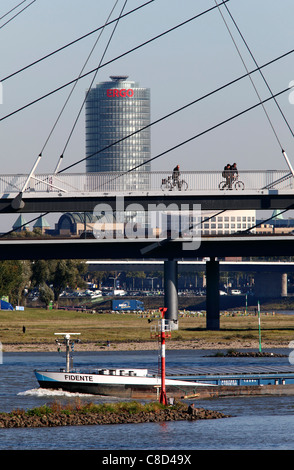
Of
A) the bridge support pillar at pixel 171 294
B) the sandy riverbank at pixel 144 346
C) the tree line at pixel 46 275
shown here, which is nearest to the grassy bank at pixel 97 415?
the sandy riverbank at pixel 144 346

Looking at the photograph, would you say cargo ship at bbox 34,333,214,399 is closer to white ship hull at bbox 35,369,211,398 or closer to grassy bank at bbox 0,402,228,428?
white ship hull at bbox 35,369,211,398

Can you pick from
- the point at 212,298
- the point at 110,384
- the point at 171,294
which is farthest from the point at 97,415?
the point at 212,298

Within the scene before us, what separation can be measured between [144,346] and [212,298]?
26.0m

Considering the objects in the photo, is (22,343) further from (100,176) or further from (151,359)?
(100,176)

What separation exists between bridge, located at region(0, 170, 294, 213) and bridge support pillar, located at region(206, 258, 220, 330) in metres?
44.4

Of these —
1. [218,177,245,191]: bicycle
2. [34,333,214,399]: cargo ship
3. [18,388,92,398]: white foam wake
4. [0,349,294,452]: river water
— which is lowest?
[0,349,294,452]: river water

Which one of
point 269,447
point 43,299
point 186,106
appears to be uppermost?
point 186,106

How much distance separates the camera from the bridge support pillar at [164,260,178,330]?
13388 centimetres

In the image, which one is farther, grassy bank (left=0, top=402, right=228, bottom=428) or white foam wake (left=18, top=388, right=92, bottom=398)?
white foam wake (left=18, top=388, right=92, bottom=398)

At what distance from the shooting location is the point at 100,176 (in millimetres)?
93000

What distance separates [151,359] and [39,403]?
3356cm

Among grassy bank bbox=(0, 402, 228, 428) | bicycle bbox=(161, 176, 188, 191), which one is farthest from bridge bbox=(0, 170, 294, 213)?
grassy bank bbox=(0, 402, 228, 428)

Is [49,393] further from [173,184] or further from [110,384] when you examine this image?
[173,184]

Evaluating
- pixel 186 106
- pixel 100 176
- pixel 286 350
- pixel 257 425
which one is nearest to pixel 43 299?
pixel 286 350
